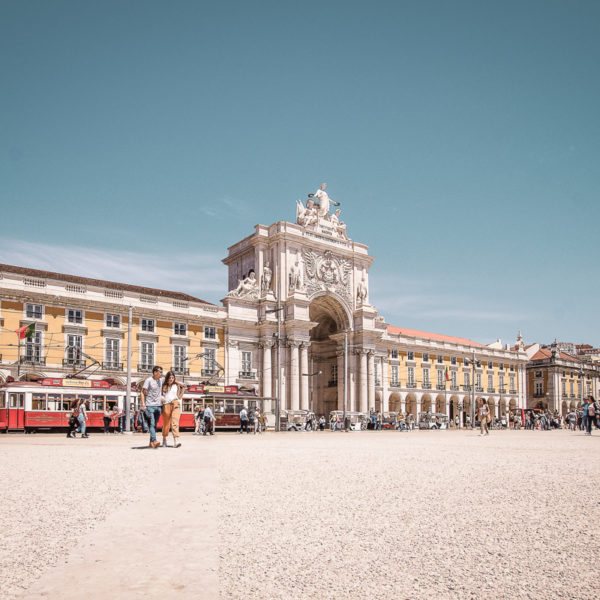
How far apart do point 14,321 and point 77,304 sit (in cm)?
474

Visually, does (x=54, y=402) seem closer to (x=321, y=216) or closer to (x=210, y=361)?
(x=210, y=361)

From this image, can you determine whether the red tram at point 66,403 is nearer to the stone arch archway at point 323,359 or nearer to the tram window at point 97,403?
the tram window at point 97,403

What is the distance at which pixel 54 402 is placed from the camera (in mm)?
35031

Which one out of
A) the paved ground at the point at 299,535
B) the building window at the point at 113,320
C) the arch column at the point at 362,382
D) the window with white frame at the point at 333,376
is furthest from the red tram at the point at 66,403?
the paved ground at the point at 299,535

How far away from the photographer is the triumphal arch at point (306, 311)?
55625 mm

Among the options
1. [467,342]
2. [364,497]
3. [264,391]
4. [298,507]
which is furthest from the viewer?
[467,342]

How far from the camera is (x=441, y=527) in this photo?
621cm

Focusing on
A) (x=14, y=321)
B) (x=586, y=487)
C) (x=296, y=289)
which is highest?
(x=296, y=289)

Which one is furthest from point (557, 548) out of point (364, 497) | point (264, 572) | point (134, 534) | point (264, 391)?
point (264, 391)

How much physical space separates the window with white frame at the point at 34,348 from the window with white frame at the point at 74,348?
211cm

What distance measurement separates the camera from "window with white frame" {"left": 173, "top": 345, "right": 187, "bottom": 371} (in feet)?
167

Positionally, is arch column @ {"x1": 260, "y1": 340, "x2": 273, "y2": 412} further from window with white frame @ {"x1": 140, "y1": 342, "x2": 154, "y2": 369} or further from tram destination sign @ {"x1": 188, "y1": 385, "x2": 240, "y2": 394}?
window with white frame @ {"x1": 140, "y1": 342, "x2": 154, "y2": 369}

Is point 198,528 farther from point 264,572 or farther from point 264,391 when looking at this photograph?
point 264,391

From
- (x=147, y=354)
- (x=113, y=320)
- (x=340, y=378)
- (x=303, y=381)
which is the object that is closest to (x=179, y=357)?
(x=147, y=354)
